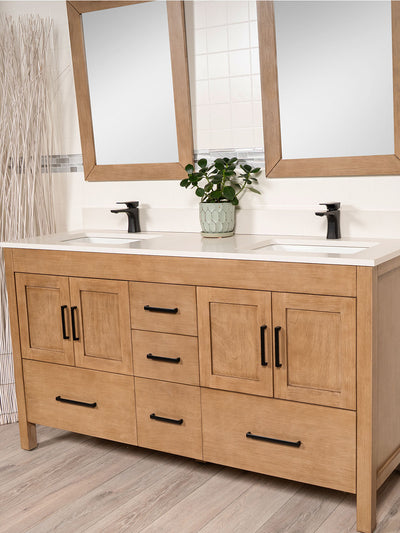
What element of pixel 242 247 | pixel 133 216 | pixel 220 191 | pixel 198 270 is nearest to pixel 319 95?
pixel 220 191

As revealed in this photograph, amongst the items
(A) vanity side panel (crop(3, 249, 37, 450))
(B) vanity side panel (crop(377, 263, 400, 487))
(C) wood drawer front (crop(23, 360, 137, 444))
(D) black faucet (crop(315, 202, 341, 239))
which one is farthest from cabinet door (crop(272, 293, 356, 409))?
(A) vanity side panel (crop(3, 249, 37, 450))

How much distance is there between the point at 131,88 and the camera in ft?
9.86

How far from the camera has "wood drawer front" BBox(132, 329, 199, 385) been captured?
8.04 feet

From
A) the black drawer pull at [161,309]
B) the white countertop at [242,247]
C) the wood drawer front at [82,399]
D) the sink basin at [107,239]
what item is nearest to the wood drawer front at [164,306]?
the black drawer pull at [161,309]

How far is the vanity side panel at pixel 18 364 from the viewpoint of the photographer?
2863 millimetres

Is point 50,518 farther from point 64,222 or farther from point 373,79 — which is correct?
point 373,79

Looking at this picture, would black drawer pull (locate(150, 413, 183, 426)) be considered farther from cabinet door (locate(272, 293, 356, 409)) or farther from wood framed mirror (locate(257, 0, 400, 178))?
wood framed mirror (locate(257, 0, 400, 178))

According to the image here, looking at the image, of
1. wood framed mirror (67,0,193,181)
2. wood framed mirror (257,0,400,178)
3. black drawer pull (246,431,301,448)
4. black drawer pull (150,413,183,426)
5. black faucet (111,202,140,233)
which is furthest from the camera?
black faucet (111,202,140,233)

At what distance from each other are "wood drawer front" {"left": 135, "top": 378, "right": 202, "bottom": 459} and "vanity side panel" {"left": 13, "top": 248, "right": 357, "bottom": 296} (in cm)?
42

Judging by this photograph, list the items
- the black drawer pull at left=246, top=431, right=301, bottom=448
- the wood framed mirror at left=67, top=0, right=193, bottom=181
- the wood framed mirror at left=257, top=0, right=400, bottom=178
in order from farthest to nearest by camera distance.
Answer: the wood framed mirror at left=67, top=0, right=193, bottom=181 < the wood framed mirror at left=257, top=0, right=400, bottom=178 < the black drawer pull at left=246, top=431, right=301, bottom=448

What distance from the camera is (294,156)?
2670 millimetres

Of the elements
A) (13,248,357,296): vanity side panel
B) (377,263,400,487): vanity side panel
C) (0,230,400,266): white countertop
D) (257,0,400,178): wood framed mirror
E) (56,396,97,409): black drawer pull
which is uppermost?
(257,0,400,178): wood framed mirror

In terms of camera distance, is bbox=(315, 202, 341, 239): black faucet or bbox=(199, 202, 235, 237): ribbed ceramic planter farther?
bbox=(199, 202, 235, 237): ribbed ceramic planter

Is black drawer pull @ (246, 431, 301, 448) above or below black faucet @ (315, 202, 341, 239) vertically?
below
